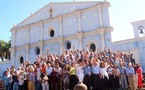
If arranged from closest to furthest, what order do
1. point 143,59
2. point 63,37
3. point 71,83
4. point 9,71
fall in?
1. point 71,83
2. point 9,71
3. point 143,59
4. point 63,37

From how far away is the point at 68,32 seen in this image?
78.9 feet

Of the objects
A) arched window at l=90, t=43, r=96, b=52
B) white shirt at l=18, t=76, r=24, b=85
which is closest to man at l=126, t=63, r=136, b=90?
white shirt at l=18, t=76, r=24, b=85

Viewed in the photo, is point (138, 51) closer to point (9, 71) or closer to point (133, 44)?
point (133, 44)

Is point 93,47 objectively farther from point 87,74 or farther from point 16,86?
point 16,86

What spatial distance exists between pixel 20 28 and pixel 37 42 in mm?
3769

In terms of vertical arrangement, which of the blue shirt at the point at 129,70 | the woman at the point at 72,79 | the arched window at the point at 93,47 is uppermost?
the arched window at the point at 93,47

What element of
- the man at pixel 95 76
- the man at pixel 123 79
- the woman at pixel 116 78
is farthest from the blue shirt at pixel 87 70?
the man at pixel 123 79

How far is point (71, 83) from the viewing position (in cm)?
1022

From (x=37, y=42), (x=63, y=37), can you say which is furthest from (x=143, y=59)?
(x=37, y=42)

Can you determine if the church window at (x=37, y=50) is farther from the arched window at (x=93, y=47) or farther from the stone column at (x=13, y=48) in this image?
the arched window at (x=93, y=47)

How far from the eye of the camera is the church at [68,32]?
20281 millimetres

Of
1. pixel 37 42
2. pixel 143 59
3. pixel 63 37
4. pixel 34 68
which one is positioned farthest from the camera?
pixel 37 42

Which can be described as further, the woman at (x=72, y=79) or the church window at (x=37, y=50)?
the church window at (x=37, y=50)

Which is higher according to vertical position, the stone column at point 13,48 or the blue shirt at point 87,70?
the stone column at point 13,48
